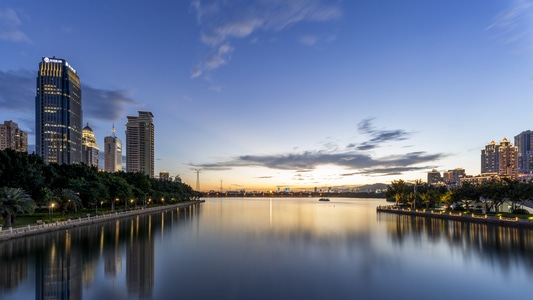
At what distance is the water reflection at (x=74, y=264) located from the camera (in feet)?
64.1

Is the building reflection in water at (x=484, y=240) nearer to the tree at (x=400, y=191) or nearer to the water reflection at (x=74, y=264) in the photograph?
the water reflection at (x=74, y=264)

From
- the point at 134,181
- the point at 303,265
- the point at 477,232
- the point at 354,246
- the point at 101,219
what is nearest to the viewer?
the point at 303,265

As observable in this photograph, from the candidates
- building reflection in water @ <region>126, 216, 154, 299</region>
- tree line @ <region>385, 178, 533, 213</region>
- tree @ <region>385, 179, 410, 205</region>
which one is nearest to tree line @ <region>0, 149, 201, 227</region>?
building reflection in water @ <region>126, 216, 154, 299</region>

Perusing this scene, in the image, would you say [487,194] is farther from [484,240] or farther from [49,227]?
[49,227]

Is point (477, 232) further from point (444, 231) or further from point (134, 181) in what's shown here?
point (134, 181)

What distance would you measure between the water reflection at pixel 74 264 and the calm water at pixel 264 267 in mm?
74

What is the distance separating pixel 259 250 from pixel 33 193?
36856 millimetres

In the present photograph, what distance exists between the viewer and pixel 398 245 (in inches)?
1519

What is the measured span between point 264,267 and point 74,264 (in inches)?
601

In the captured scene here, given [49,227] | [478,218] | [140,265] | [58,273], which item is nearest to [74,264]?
[58,273]

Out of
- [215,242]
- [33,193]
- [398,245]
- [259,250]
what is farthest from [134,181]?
[398,245]

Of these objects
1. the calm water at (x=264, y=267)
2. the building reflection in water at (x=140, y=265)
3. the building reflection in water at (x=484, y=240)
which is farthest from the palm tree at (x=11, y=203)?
the building reflection in water at (x=484, y=240)

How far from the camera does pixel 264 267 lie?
91.1 feet

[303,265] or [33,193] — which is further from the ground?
[33,193]
